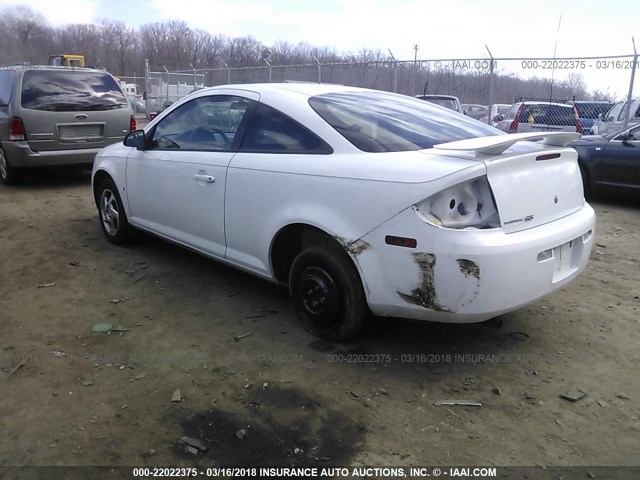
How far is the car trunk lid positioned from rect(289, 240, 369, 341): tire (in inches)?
34.9

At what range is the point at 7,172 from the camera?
8.19 meters

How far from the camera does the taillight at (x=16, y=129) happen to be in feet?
24.8

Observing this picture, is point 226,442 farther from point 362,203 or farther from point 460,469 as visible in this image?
point 362,203

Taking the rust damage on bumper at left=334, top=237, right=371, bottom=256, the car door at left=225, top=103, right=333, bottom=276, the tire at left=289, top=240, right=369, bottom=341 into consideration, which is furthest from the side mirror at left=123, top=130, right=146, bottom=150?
the rust damage on bumper at left=334, top=237, right=371, bottom=256

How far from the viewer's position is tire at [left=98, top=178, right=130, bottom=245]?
5125 mm

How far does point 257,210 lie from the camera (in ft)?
11.4

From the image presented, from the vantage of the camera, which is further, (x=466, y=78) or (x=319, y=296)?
(x=466, y=78)

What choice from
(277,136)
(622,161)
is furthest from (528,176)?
(622,161)

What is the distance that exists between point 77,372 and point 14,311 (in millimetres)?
1190

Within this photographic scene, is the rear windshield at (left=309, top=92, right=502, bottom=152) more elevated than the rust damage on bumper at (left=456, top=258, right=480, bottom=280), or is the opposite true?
the rear windshield at (left=309, top=92, right=502, bottom=152)

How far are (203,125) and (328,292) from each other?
182cm

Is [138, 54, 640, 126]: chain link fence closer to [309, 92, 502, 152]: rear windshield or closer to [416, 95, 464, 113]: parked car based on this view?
[416, 95, 464, 113]: parked car

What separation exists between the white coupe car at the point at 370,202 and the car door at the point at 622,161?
16.1 ft

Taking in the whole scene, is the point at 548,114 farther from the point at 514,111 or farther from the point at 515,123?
the point at 515,123
